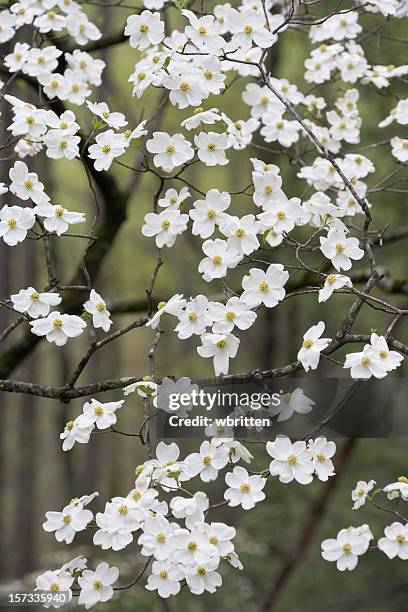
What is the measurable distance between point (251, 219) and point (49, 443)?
11.7m

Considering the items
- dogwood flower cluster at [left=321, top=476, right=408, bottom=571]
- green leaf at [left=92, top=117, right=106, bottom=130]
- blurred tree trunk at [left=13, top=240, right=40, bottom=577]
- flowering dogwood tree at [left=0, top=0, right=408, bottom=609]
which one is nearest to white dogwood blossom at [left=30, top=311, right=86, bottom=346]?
flowering dogwood tree at [left=0, top=0, right=408, bottom=609]

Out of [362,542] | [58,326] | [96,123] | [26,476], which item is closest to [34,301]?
[58,326]

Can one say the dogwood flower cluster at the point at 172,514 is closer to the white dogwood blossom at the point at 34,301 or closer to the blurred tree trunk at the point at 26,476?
the white dogwood blossom at the point at 34,301

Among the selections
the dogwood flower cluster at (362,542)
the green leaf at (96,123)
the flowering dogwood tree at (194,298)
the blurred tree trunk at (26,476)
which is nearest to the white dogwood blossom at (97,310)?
the flowering dogwood tree at (194,298)

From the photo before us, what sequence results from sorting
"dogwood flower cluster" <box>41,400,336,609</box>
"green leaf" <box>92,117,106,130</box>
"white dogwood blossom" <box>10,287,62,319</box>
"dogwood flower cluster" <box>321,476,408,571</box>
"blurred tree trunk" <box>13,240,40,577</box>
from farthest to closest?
"blurred tree trunk" <box>13,240,40,577</box>, "green leaf" <box>92,117,106,130</box>, "white dogwood blossom" <box>10,287,62,319</box>, "dogwood flower cluster" <box>321,476,408,571</box>, "dogwood flower cluster" <box>41,400,336,609</box>

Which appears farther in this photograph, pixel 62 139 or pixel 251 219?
pixel 62 139

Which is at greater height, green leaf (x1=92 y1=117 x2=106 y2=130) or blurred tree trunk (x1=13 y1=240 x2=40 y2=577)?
green leaf (x1=92 y1=117 x2=106 y2=130)

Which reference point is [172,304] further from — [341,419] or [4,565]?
[4,565]

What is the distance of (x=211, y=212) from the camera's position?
6.33ft

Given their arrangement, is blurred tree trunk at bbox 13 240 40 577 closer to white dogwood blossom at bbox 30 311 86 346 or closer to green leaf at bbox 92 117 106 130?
green leaf at bbox 92 117 106 130

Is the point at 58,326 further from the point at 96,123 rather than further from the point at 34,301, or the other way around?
the point at 96,123

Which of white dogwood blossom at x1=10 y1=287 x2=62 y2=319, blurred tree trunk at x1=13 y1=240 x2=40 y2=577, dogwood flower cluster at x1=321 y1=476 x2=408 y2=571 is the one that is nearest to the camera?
dogwood flower cluster at x1=321 y1=476 x2=408 y2=571

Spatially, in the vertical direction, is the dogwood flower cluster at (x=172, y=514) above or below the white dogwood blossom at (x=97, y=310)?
below

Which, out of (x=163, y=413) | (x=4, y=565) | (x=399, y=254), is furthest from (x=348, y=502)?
(x=4, y=565)
